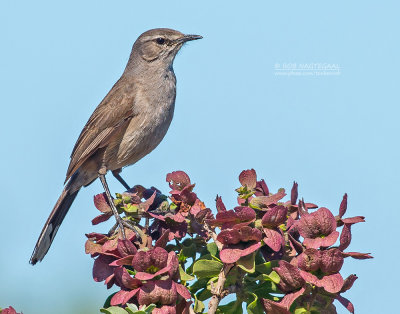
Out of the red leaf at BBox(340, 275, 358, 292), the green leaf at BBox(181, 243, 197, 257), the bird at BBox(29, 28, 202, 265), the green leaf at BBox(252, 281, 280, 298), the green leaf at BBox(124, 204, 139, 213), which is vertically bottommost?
the green leaf at BBox(252, 281, 280, 298)

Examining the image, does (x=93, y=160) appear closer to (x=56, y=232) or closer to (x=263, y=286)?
(x=56, y=232)

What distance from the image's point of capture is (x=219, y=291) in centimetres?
289

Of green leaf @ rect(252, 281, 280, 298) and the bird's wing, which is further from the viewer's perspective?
the bird's wing

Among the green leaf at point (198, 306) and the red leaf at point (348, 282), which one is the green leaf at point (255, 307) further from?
the red leaf at point (348, 282)

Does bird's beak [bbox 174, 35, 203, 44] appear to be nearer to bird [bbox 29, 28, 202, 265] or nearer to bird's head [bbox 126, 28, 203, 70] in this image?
bird's head [bbox 126, 28, 203, 70]

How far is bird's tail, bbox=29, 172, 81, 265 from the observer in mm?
6431

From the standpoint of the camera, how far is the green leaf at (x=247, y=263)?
111 inches

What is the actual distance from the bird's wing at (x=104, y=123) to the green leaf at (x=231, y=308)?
4196mm

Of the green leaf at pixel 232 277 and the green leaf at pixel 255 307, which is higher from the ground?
the green leaf at pixel 232 277

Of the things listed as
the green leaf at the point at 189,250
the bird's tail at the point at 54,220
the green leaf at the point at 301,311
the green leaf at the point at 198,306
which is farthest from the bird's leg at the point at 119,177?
the green leaf at the point at 301,311

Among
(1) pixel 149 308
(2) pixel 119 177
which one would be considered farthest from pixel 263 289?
(2) pixel 119 177

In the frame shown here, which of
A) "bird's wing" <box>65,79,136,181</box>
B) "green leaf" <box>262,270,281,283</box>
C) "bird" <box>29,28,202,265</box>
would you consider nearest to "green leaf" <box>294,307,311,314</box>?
"green leaf" <box>262,270,281,283</box>

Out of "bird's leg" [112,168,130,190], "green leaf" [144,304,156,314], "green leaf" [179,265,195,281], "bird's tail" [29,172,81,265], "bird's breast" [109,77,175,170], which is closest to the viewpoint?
"green leaf" [144,304,156,314]

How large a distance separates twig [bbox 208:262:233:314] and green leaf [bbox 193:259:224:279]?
1.6 inches
